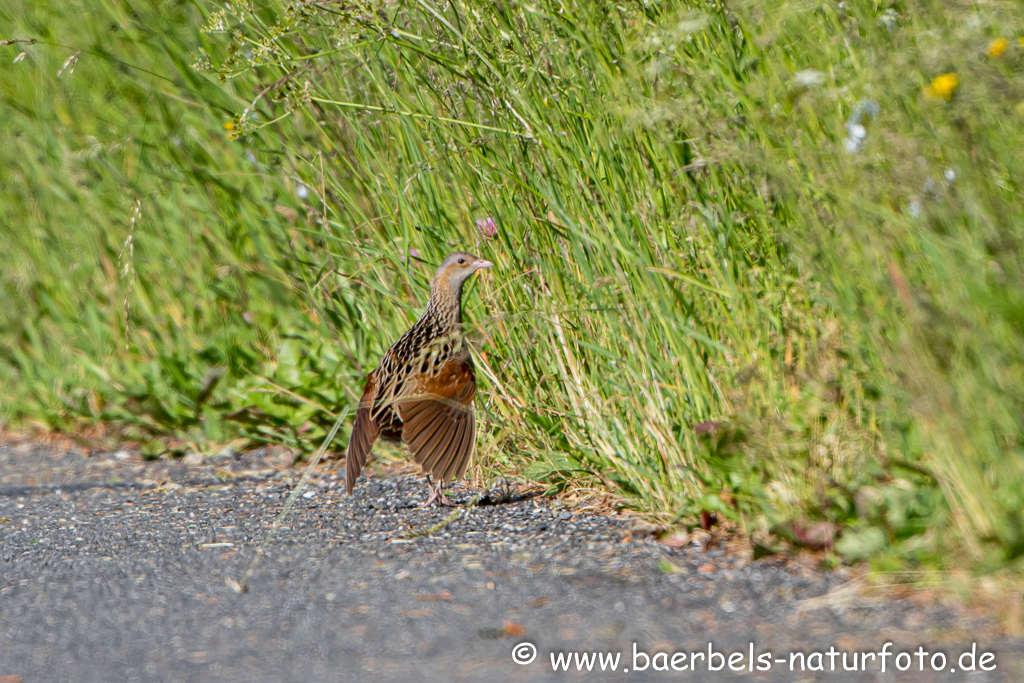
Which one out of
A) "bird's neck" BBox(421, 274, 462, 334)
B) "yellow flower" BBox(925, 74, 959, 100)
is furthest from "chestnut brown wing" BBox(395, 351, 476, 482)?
"yellow flower" BBox(925, 74, 959, 100)

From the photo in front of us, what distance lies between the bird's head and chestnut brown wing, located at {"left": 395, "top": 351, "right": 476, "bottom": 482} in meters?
0.29

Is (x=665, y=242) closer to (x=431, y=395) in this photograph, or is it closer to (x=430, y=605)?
(x=431, y=395)

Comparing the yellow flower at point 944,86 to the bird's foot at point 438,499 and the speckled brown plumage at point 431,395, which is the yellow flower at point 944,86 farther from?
the bird's foot at point 438,499

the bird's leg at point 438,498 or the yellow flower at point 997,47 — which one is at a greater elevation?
the yellow flower at point 997,47

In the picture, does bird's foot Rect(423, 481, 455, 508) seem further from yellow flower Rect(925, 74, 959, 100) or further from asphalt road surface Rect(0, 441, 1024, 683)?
yellow flower Rect(925, 74, 959, 100)

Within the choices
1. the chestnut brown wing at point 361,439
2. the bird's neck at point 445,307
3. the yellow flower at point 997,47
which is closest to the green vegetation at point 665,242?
the yellow flower at point 997,47

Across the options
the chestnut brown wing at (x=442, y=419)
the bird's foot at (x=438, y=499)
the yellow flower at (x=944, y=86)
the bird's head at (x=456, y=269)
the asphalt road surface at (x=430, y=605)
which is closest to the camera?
the asphalt road surface at (x=430, y=605)

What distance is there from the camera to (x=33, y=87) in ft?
21.4

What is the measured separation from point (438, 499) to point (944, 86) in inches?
88.1

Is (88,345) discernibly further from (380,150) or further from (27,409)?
(380,150)

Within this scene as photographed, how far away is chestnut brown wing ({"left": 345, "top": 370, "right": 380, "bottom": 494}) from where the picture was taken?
13.6 feet

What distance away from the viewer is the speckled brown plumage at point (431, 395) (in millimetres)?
4152

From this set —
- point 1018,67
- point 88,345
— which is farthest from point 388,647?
point 88,345

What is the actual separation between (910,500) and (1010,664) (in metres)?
0.62
